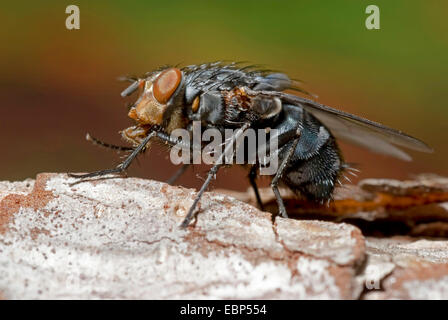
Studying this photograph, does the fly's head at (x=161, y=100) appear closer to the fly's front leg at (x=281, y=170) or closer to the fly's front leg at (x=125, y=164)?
the fly's front leg at (x=125, y=164)

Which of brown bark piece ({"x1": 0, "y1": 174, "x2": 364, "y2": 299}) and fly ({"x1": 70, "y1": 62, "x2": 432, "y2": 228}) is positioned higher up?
fly ({"x1": 70, "y1": 62, "x2": 432, "y2": 228})

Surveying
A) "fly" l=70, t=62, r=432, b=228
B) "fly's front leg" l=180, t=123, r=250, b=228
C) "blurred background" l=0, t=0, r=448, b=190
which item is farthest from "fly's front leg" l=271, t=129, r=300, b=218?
"blurred background" l=0, t=0, r=448, b=190

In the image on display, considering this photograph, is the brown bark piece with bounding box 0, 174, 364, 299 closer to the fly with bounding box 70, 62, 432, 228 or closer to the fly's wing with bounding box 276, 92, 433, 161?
the fly with bounding box 70, 62, 432, 228

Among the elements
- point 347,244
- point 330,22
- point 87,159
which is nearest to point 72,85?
point 87,159

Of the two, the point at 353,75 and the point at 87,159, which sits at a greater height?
the point at 353,75
